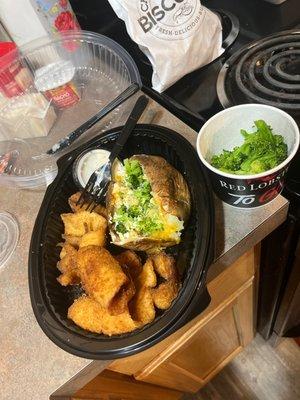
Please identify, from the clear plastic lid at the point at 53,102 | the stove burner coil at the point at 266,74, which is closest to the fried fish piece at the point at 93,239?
the clear plastic lid at the point at 53,102

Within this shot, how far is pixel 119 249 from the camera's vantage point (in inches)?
23.4

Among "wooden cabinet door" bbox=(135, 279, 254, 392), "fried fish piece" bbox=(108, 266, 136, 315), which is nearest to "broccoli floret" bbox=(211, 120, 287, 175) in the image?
"fried fish piece" bbox=(108, 266, 136, 315)

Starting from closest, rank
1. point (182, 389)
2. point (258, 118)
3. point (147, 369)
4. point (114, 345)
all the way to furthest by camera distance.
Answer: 1. point (114, 345)
2. point (258, 118)
3. point (147, 369)
4. point (182, 389)

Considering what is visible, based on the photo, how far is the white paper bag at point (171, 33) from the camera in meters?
0.68

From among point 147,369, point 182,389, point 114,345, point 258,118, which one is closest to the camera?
point 114,345

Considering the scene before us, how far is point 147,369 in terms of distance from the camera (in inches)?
28.8

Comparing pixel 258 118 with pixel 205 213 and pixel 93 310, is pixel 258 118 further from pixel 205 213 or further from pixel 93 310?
Answer: pixel 93 310

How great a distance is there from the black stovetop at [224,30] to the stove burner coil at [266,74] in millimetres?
30

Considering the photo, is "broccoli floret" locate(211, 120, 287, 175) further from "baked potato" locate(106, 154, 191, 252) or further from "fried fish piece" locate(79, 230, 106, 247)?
"fried fish piece" locate(79, 230, 106, 247)

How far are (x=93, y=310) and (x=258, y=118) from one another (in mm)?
380

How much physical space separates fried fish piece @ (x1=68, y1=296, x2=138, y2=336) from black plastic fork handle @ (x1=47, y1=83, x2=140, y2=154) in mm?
341

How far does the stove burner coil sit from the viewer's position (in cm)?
66

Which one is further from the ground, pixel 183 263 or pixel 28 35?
pixel 28 35

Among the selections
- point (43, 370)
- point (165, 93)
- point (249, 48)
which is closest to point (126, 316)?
point (43, 370)
